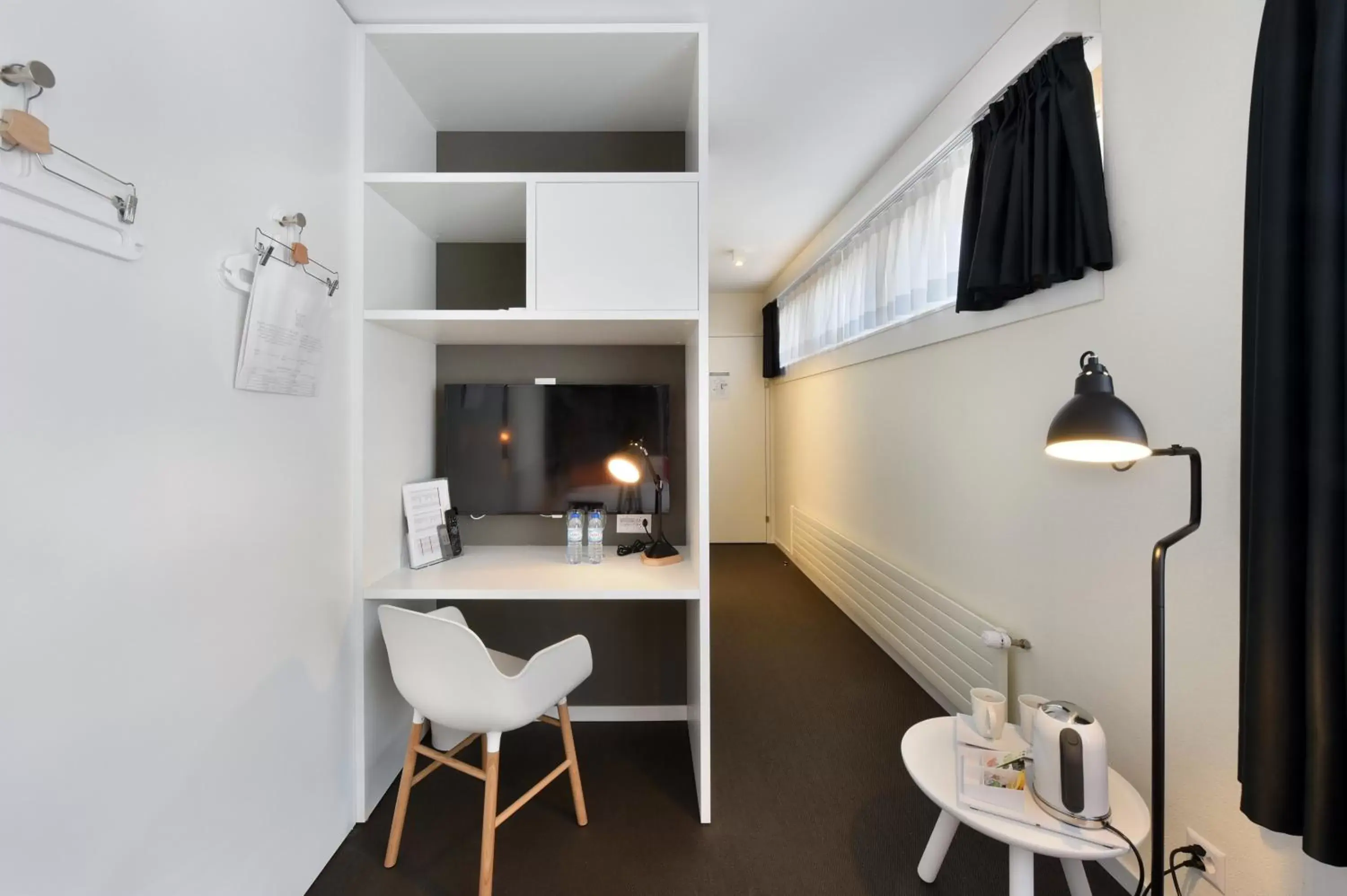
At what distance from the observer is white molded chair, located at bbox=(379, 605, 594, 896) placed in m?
1.37

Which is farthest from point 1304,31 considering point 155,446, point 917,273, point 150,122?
point 155,446

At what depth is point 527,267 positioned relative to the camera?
5.93ft

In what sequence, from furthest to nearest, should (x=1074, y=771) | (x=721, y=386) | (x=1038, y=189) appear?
(x=721, y=386) → (x=1038, y=189) → (x=1074, y=771)

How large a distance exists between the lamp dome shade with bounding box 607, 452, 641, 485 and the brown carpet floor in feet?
3.51

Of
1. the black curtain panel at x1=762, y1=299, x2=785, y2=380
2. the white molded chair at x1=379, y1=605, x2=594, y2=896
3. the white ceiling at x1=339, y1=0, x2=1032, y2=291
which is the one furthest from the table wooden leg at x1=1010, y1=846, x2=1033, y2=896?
the black curtain panel at x1=762, y1=299, x2=785, y2=380

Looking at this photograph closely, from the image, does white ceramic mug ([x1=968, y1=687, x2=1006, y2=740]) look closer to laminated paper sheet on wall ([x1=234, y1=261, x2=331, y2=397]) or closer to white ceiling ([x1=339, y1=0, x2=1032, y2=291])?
laminated paper sheet on wall ([x1=234, y1=261, x2=331, y2=397])

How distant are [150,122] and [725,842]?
225 cm

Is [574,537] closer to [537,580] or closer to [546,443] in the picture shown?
[537,580]

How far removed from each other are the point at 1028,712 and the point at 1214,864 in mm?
491

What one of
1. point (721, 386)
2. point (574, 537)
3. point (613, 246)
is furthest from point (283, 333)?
point (721, 386)

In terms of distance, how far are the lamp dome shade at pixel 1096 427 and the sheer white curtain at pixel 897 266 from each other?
127 centimetres

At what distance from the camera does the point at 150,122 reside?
1.00m

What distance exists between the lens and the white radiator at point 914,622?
212cm

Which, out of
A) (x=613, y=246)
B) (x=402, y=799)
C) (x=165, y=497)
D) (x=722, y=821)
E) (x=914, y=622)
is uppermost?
(x=613, y=246)
